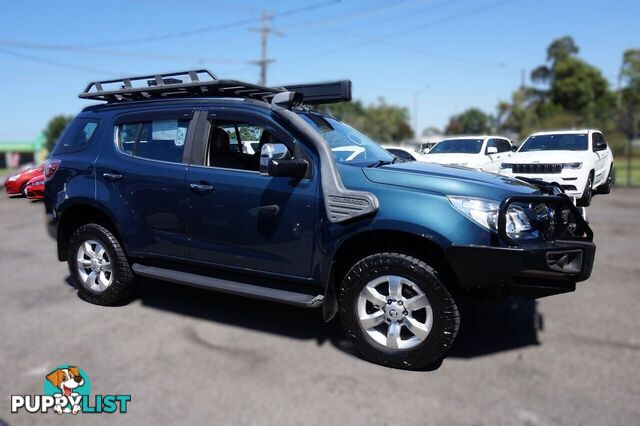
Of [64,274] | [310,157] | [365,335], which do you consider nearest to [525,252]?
[365,335]

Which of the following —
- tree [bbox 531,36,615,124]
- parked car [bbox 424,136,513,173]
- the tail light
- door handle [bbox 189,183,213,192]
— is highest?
tree [bbox 531,36,615,124]

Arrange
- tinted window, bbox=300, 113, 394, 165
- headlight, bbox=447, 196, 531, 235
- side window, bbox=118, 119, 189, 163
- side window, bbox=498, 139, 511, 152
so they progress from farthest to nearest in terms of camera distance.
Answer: side window, bbox=118, 119, 189, 163
tinted window, bbox=300, 113, 394, 165
side window, bbox=498, 139, 511, 152
headlight, bbox=447, 196, 531, 235

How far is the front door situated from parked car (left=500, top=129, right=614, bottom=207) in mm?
1248

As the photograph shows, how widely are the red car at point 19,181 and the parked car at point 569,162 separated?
2306mm

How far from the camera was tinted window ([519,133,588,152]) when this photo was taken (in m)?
2.08

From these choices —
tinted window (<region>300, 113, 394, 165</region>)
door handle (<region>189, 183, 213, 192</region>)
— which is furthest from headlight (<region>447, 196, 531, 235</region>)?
door handle (<region>189, 183, 213, 192</region>)

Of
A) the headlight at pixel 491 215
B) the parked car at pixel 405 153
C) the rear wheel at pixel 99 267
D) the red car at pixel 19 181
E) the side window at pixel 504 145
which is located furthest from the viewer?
the rear wheel at pixel 99 267

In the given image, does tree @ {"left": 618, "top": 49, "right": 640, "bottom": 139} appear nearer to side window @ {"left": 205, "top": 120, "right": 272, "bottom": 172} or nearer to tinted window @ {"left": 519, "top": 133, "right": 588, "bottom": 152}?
tinted window @ {"left": 519, "top": 133, "right": 588, "bottom": 152}

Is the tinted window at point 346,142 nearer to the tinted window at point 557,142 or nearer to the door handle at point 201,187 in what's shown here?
the door handle at point 201,187

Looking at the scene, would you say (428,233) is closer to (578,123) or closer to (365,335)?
(365,335)

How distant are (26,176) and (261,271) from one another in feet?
4.50

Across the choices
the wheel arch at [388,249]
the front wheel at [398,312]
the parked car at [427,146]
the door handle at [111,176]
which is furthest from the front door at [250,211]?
the parked car at [427,146]

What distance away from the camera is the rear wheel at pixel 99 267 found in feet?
10.0

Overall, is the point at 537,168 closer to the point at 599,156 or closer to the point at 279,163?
the point at 599,156
